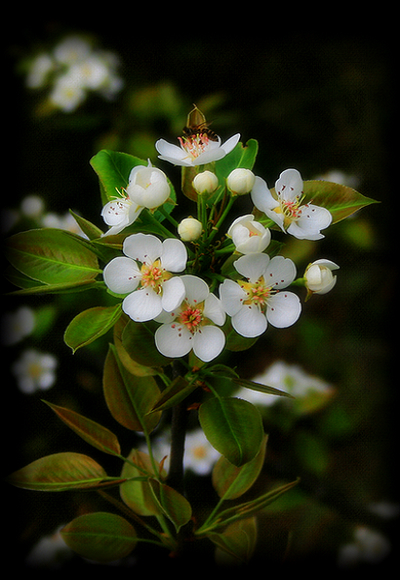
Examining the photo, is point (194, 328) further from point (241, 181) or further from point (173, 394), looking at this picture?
point (241, 181)

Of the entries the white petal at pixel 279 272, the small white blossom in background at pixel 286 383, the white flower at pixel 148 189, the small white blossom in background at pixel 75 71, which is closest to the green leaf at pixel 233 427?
the white petal at pixel 279 272

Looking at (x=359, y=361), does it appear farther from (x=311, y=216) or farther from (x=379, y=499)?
(x=311, y=216)

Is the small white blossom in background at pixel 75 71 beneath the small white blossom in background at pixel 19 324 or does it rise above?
above

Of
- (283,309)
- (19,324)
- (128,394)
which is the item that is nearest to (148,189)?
(283,309)

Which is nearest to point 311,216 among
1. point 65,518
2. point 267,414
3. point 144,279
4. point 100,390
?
point 144,279

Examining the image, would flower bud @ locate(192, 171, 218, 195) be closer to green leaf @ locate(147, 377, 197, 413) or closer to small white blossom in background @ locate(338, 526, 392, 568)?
green leaf @ locate(147, 377, 197, 413)

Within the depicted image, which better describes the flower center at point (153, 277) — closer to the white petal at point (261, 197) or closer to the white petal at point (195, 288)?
the white petal at point (195, 288)
